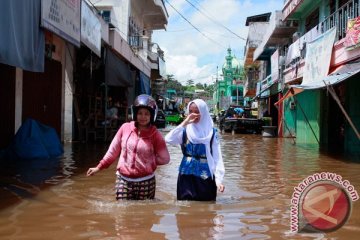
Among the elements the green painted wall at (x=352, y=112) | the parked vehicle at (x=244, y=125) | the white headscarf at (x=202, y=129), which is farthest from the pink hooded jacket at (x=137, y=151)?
the parked vehicle at (x=244, y=125)

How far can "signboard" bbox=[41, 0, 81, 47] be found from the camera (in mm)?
8918

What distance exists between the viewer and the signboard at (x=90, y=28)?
38.6 feet

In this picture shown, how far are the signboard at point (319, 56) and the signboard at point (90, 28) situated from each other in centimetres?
622

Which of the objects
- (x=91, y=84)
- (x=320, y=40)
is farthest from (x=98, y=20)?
(x=320, y=40)

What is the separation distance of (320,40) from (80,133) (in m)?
8.26

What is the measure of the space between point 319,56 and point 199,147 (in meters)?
10.3

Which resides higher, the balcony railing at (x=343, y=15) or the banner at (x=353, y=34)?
the balcony railing at (x=343, y=15)

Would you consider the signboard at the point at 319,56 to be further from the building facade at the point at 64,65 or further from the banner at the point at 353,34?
the building facade at the point at 64,65

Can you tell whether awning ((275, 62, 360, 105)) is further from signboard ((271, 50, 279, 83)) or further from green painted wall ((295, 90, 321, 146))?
signboard ((271, 50, 279, 83))

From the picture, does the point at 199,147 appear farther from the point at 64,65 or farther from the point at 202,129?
the point at 64,65

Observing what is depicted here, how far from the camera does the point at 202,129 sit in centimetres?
502

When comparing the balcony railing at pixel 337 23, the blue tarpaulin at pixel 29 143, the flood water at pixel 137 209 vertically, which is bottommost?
the flood water at pixel 137 209

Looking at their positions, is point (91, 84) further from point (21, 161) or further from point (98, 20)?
point (21, 161)

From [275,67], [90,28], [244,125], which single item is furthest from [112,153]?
[244,125]
